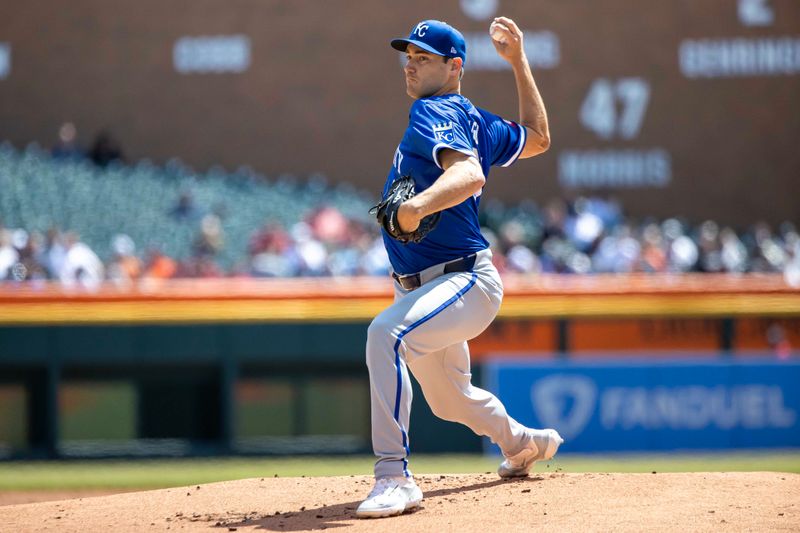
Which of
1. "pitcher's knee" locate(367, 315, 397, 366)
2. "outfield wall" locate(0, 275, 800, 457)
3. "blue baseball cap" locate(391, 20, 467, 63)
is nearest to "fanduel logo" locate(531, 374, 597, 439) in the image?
"outfield wall" locate(0, 275, 800, 457)

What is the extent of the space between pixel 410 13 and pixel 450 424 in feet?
29.6

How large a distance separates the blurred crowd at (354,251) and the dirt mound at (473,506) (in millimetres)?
5412

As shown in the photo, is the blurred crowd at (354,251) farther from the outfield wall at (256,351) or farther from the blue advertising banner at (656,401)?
the blue advertising banner at (656,401)

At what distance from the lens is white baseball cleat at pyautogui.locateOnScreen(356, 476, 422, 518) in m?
4.32

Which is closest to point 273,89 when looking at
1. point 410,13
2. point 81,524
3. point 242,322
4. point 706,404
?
point 410,13

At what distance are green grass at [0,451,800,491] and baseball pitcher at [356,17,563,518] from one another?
3.47 meters

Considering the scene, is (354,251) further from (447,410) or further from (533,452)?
(447,410)

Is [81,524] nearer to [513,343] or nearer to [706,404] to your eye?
[513,343]

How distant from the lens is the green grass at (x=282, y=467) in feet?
26.5

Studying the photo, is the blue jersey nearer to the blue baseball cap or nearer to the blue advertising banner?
the blue baseball cap

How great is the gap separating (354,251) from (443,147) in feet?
25.6

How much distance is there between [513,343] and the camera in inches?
354

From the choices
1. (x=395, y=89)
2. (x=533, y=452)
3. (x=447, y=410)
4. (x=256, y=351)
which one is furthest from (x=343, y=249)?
(x=447, y=410)

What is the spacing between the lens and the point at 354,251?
12.0 meters
